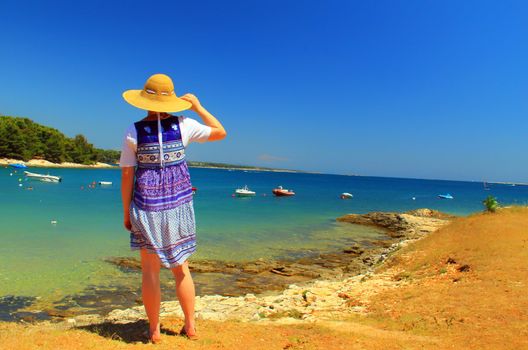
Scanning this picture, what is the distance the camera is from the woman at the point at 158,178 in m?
4.06

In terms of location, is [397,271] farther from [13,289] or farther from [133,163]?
[13,289]

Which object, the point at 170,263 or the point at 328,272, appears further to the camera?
the point at 328,272

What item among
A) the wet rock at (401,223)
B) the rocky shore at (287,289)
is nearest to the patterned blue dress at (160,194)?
the rocky shore at (287,289)

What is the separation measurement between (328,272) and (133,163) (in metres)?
12.1

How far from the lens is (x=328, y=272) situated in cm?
1491

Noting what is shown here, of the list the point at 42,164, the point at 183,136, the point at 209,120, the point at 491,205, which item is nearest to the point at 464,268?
the point at 491,205

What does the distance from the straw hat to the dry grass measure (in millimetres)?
2548

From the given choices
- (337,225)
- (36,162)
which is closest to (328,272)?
(337,225)

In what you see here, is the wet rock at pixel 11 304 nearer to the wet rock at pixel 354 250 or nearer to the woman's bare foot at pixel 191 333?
the woman's bare foot at pixel 191 333

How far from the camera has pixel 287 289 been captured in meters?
11.1

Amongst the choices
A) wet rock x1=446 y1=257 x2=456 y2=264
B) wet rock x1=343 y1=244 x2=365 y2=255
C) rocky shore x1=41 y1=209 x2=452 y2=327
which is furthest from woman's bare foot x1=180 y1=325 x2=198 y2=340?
wet rock x1=343 y1=244 x2=365 y2=255

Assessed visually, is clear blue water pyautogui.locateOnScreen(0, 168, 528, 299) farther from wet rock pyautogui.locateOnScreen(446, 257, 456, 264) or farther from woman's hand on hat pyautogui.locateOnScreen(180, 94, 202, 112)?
woman's hand on hat pyautogui.locateOnScreen(180, 94, 202, 112)

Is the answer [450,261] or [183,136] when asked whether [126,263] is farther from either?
[183,136]

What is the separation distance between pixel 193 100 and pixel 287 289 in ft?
26.2
